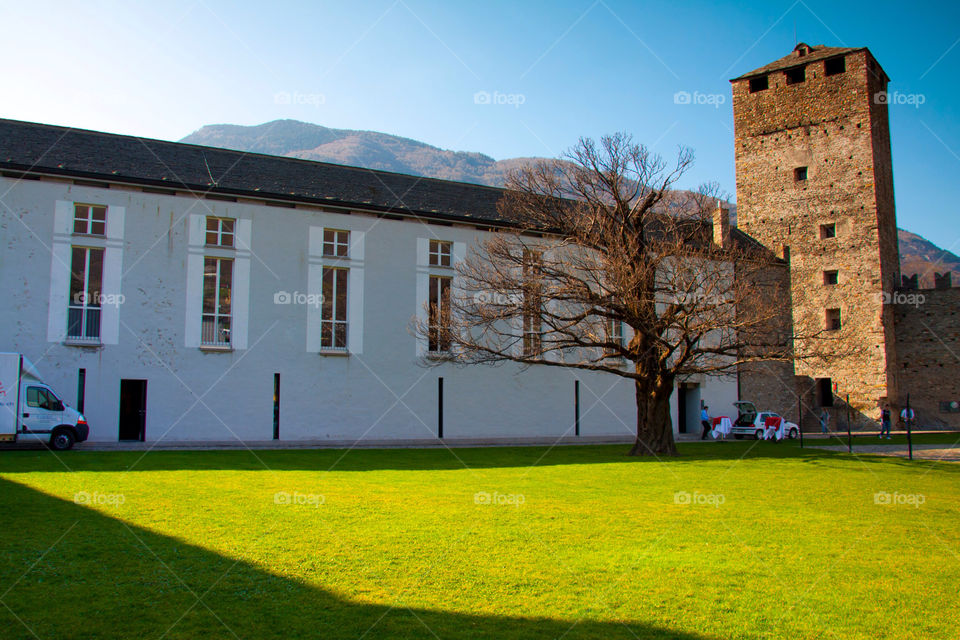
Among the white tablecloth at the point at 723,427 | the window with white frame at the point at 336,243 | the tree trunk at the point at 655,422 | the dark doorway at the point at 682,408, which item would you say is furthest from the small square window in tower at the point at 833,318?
the window with white frame at the point at 336,243

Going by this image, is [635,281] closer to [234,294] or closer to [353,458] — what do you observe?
[353,458]

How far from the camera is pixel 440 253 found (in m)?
31.4

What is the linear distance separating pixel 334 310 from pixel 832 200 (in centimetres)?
3677

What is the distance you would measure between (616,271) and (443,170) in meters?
171

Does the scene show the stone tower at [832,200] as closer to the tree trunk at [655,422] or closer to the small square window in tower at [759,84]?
the small square window in tower at [759,84]

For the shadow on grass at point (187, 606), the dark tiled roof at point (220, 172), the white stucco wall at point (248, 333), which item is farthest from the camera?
the dark tiled roof at point (220, 172)

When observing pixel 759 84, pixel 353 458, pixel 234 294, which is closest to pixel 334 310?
pixel 234 294

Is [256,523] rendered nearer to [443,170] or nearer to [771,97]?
[771,97]

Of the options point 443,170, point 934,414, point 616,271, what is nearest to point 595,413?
point 616,271

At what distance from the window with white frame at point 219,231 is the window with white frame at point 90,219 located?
364cm

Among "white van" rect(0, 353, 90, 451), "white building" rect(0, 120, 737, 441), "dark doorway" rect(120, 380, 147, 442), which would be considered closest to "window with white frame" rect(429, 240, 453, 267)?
"white building" rect(0, 120, 737, 441)

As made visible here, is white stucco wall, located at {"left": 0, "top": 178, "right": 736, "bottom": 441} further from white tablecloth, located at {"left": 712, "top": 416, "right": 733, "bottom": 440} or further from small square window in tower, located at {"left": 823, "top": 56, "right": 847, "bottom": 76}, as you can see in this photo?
small square window in tower, located at {"left": 823, "top": 56, "right": 847, "bottom": 76}

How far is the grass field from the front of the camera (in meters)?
5.35

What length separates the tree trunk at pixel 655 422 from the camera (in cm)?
2231
